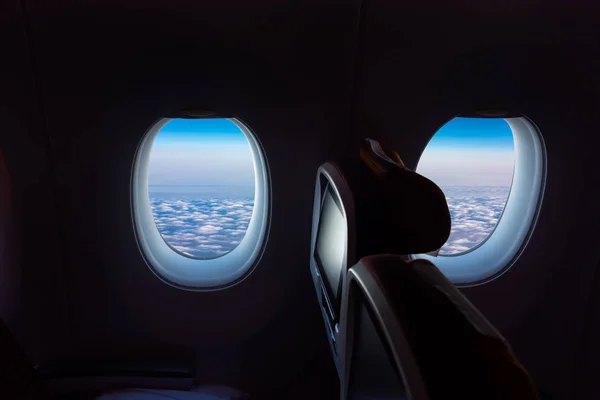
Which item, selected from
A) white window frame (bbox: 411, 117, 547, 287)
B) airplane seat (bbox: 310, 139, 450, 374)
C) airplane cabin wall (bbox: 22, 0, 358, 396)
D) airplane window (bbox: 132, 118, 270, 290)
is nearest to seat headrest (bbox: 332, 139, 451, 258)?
airplane seat (bbox: 310, 139, 450, 374)

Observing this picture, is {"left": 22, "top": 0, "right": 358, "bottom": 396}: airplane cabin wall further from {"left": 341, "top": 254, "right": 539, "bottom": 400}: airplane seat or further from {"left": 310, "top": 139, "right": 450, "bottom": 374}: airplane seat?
{"left": 341, "top": 254, "right": 539, "bottom": 400}: airplane seat

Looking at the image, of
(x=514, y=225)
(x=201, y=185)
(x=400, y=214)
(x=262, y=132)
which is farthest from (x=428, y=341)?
(x=514, y=225)

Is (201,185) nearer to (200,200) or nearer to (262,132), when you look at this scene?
(200,200)

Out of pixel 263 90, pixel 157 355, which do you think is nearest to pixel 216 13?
pixel 263 90

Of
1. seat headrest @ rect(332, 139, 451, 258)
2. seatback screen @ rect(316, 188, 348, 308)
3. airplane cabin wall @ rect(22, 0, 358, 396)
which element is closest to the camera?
seat headrest @ rect(332, 139, 451, 258)

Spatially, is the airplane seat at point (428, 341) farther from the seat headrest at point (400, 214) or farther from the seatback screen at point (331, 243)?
the seatback screen at point (331, 243)

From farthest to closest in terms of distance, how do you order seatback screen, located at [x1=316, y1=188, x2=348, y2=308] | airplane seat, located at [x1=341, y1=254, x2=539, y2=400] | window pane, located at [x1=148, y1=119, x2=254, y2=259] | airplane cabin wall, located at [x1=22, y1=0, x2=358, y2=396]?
window pane, located at [x1=148, y1=119, x2=254, y2=259] < airplane cabin wall, located at [x1=22, y1=0, x2=358, y2=396] < seatback screen, located at [x1=316, y1=188, x2=348, y2=308] < airplane seat, located at [x1=341, y1=254, x2=539, y2=400]

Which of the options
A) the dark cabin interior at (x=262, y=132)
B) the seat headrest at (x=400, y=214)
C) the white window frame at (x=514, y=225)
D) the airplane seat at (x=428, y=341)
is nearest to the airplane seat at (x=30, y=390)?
the dark cabin interior at (x=262, y=132)
